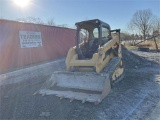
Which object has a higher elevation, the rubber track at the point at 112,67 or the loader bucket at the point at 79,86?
the rubber track at the point at 112,67

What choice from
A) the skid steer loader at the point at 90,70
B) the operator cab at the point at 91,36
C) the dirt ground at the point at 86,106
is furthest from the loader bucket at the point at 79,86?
the operator cab at the point at 91,36

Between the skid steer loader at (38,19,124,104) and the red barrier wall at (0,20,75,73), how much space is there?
623cm

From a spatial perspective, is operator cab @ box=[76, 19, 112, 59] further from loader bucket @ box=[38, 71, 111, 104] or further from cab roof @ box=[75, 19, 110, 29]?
loader bucket @ box=[38, 71, 111, 104]

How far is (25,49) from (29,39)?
83cm

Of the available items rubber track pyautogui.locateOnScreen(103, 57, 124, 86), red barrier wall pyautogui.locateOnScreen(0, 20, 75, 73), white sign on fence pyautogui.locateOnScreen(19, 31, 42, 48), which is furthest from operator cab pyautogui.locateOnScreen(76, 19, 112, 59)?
white sign on fence pyautogui.locateOnScreen(19, 31, 42, 48)

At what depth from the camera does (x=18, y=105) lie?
5.09 metres

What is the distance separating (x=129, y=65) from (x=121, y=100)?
5.76 metres

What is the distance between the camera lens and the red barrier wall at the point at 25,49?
38.1 feet

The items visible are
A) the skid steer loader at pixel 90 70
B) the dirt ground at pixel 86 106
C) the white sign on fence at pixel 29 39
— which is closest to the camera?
the dirt ground at pixel 86 106

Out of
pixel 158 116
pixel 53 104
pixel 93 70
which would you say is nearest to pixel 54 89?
pixel 53 104

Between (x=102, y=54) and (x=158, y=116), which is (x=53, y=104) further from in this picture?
(x=158, y=116)

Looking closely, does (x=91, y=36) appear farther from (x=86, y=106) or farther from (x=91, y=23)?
(x=86, y=106)

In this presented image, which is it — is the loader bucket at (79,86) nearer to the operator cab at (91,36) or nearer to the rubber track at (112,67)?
the rubber track at (112,67)

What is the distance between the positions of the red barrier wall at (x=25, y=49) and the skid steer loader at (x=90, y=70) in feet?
20.4
